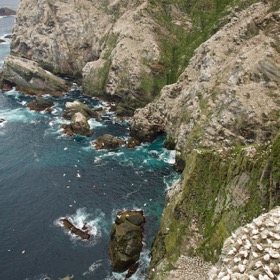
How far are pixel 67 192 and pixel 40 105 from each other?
52927 mm

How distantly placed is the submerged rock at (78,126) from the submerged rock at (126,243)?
4300 centimetres

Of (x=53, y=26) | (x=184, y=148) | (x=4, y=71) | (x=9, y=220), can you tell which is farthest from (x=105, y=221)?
(x=53, y=26)

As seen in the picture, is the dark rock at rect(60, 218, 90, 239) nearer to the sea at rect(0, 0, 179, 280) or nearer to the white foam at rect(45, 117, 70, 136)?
the sea at rect(0, 0, 179, 280)

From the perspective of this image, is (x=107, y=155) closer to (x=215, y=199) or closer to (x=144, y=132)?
(x=144, y=132)

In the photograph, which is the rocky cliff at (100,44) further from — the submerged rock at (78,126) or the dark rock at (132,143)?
the dark rock at (132,143)

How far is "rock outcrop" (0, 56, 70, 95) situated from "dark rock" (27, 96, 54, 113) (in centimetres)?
1117

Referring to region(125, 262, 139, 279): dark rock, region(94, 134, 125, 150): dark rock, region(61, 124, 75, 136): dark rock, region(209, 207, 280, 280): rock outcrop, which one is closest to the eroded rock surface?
region(94, 134, 125, 150): dark rock

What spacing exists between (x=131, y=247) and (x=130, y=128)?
49.1 metres

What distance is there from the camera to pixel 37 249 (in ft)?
197

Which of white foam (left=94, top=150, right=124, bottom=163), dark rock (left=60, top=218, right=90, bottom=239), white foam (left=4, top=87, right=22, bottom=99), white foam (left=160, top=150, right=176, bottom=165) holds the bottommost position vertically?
dark rock (left=60, top=218, right=90, bottom=239)

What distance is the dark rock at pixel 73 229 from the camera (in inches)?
2474

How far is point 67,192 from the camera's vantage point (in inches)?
2977

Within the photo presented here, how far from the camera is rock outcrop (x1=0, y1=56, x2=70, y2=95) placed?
5182 inches

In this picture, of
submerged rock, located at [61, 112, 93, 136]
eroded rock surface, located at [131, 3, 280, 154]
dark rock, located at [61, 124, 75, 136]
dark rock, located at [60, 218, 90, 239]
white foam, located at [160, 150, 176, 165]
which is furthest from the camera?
dark rock, located at [61, 124, 75, 136]
